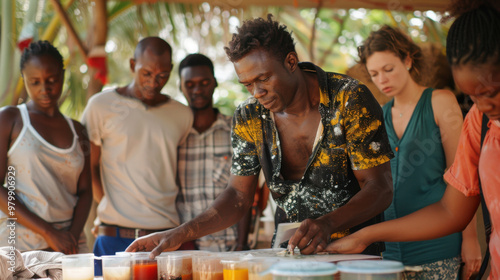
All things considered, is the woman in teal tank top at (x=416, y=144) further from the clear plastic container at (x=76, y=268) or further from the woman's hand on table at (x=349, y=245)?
the clear plastic container at (x=76, y=268)

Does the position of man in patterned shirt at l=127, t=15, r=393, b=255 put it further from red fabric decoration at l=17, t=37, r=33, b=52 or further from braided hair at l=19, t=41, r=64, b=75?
red fabric decoration at l=17, t=37, r=33, b=52

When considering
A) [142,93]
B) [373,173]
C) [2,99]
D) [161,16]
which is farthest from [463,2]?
[161,16]

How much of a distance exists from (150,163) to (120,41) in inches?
268

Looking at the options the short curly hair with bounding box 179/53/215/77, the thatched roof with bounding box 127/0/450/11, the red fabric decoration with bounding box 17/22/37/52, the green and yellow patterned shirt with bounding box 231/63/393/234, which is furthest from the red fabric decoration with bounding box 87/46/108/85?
the green and yellow patterned shirt with bounding box 231/63/393/234

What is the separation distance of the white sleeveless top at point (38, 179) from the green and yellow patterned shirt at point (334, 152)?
132 cm

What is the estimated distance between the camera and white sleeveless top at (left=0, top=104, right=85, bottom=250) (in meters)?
2.88

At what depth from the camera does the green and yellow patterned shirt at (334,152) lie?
7.15 ft

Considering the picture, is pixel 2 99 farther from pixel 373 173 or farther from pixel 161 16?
pixel 373 173

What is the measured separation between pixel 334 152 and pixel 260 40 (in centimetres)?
55

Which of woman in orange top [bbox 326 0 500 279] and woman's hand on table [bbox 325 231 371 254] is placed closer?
woman in orange top [bbox 326 0 500 279]

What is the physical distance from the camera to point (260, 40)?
2.17m

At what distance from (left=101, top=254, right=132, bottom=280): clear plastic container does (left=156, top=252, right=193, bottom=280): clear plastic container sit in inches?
4.5

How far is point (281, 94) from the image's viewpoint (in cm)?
216

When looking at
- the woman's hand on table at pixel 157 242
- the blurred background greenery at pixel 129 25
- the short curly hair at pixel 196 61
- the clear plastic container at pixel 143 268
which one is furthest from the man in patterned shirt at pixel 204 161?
the clear plastic container at pixel 143 268
